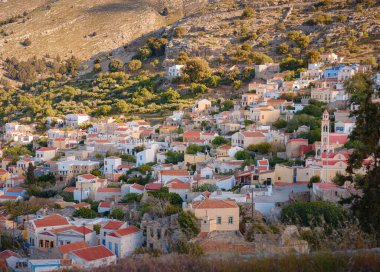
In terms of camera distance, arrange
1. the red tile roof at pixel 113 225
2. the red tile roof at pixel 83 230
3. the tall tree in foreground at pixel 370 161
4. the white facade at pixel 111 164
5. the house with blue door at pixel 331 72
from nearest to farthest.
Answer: the tall tree in foreground at pixel 370 161 → the red tile roof at pixel 113 225 → the red tile roof at pixel 83 230 → the white facade at pixel 111 164 → the house with blue door at pixel 331 72

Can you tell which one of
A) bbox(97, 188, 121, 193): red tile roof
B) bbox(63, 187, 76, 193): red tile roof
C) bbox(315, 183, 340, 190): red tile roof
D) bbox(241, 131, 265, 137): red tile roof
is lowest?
bbox(63, 187, 76, 193): red tile roof

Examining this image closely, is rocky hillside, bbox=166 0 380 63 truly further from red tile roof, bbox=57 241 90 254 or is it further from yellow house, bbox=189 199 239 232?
red tile roof, bbox=57 241 90 254

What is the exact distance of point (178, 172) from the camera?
2208 cm

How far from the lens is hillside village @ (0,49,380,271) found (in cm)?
1500

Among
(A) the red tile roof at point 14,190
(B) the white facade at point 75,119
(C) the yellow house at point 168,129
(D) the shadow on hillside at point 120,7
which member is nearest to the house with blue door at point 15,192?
(A) the red tile roof at point 14,190

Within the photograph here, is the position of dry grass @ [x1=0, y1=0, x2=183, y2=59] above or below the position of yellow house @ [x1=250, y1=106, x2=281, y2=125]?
above

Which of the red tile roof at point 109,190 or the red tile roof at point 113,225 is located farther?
the red tile roof at point 109,190

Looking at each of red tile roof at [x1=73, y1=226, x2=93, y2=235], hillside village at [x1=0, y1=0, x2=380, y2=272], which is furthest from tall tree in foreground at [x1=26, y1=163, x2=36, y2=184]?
red tile roof at [x1=73, y1=226, x2=93, y2=235]

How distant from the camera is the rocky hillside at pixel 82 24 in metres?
63.0

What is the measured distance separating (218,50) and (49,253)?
34237mm

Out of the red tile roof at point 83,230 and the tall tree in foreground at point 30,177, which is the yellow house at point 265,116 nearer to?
the tall tree in foreground at point 30,177

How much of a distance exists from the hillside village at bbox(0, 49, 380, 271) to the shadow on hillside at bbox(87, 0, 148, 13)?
33380 millimetres

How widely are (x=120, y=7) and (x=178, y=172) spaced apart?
51408 millimetres

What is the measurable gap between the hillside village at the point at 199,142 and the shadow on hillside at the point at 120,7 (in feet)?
32.3
